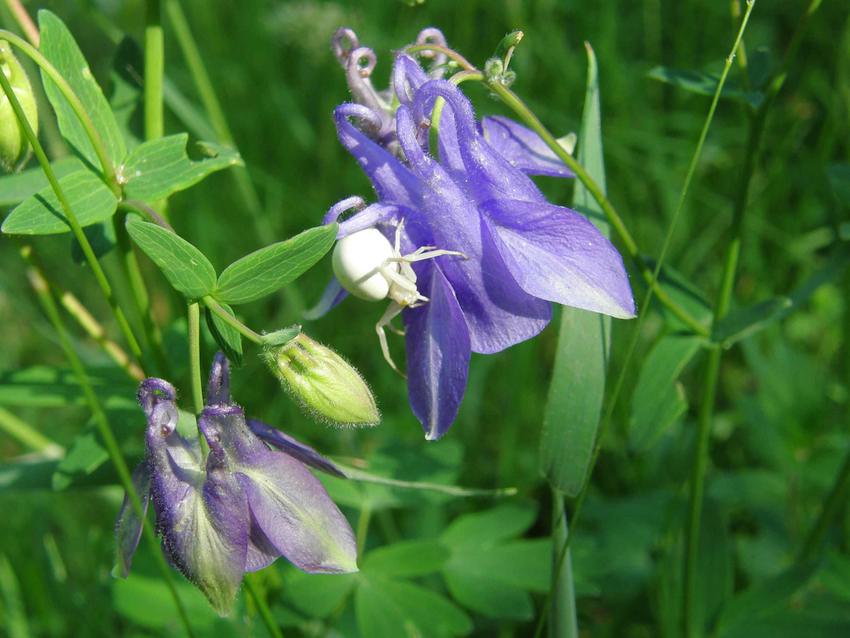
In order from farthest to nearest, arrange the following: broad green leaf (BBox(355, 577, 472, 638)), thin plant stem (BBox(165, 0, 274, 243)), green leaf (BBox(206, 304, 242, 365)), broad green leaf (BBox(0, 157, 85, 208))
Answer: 1. thin plant stem (BBox(165, 0, 274, 243))
2. broad green leaf (BBox(355, 577, 472, 638))
3. broad green leaf (BBox(0, 157, 85, 208))
4. green leaf (BBox(206, 304, 242, 365))

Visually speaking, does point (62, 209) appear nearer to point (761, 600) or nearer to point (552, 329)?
point (761, 600)

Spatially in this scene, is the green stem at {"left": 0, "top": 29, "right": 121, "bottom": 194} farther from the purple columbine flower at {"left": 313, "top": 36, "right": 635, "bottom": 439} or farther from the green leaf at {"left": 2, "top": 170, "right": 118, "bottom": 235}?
the purple columbine flower at {"left": 313, "top": 36, "right": 635, "bottom": 439}

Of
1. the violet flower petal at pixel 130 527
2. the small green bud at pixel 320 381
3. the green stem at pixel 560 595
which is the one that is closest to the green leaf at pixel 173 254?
the small green bud at pixel 320 381

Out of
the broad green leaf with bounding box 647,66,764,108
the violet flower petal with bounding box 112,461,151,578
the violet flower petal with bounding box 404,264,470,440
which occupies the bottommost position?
the violet flower petal with bounding box 112,461,151,578

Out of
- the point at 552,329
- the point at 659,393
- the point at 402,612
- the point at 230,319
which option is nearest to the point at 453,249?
the point at 230,319

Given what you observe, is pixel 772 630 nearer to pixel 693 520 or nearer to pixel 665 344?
pixel 693 520

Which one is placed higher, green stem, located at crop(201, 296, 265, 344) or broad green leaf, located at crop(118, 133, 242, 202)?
broad green leaf, located at crop(118, 133, 242, 202)

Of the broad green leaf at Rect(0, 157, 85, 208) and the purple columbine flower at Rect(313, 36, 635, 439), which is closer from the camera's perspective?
the purple columbine flower at Rect(313, 36, 635, 439)

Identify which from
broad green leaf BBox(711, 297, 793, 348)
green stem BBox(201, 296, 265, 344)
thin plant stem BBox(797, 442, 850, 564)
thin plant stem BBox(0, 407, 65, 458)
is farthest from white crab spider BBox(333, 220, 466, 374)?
thin plant stem BBox(0, 407, 65, 458)

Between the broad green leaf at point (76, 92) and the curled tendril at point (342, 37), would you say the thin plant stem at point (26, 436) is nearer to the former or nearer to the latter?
the broad green leaf at point (76, 92)
